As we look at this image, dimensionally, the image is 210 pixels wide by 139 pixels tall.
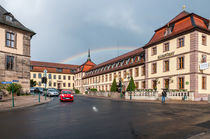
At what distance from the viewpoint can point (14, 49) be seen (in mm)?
28359

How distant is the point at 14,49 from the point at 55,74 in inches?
2080

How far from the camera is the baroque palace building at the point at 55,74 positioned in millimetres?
75938

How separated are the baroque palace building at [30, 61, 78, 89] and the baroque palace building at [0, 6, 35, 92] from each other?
4701 cm

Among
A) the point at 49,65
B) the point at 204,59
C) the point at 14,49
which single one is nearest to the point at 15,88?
the point at 14,49

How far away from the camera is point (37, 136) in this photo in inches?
223

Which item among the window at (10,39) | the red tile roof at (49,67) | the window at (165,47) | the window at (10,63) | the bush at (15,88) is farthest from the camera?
the red tile roof at (49,67)

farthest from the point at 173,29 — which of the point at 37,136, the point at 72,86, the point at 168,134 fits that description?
the point at 72,86

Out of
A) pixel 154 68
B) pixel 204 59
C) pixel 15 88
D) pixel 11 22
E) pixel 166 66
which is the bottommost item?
pixel 15 88

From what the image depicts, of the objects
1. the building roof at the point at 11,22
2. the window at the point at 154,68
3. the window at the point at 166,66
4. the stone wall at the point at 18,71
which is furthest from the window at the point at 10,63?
the window at the point at 166,66

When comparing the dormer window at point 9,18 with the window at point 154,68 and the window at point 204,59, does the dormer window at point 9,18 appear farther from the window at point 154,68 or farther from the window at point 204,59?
the window at point 204,59

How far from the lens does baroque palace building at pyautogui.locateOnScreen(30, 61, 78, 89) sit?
75.9 m

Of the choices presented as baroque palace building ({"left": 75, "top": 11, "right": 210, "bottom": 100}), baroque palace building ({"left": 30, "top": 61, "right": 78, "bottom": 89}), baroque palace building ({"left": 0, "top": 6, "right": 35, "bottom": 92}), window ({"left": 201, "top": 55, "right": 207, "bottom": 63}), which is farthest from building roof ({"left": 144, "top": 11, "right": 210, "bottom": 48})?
baroque palace building ({"left": 30, "top": 61, "right": 78, "bottom": 89})

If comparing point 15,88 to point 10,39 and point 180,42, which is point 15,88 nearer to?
point 10,39

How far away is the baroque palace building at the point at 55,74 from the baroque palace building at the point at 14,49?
47.0 m
